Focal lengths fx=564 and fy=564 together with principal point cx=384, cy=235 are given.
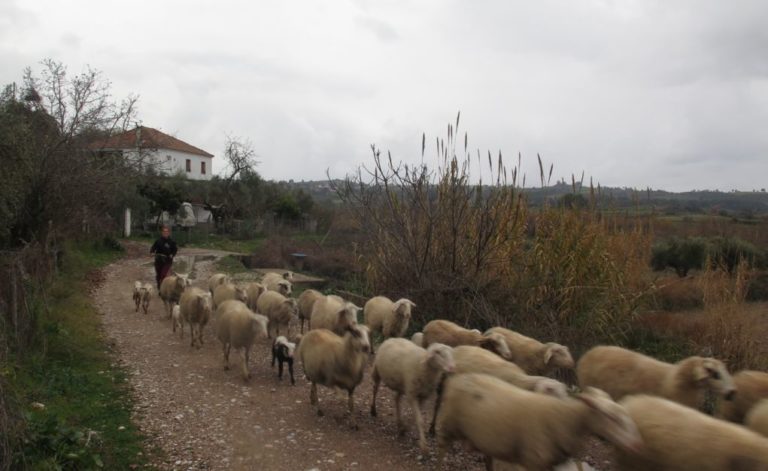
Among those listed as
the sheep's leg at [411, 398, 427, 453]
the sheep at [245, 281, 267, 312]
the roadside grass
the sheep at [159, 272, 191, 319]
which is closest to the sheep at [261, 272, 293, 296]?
the sheep at [245, 281, 267, 312]

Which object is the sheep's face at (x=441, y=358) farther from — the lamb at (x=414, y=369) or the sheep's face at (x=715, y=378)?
the sheep's face at (x=715, y=378)

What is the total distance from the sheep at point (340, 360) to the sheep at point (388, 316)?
6.02ft

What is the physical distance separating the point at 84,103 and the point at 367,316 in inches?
350

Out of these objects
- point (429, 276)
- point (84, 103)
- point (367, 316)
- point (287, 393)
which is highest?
point (84, 103)

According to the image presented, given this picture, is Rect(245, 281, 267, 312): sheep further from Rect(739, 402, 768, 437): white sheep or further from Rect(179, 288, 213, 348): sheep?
Rect(739, 402, 768, 437): white sheep

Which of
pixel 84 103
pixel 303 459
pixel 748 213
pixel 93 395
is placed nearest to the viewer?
pixel 303 459

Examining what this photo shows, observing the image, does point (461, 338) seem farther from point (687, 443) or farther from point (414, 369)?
point (687, 443)

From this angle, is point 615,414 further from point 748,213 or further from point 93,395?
point 748,213

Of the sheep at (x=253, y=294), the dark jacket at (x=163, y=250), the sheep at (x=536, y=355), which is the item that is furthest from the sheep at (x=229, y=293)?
the sheep at (x=536, y=355)

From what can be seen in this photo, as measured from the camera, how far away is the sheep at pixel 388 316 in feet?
29.4

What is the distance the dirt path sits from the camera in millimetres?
5840

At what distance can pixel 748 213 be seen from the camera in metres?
30.4

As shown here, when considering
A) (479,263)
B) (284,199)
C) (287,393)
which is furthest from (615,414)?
(284,199)

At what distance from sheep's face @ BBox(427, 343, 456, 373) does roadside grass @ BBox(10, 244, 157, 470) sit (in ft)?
10.1
